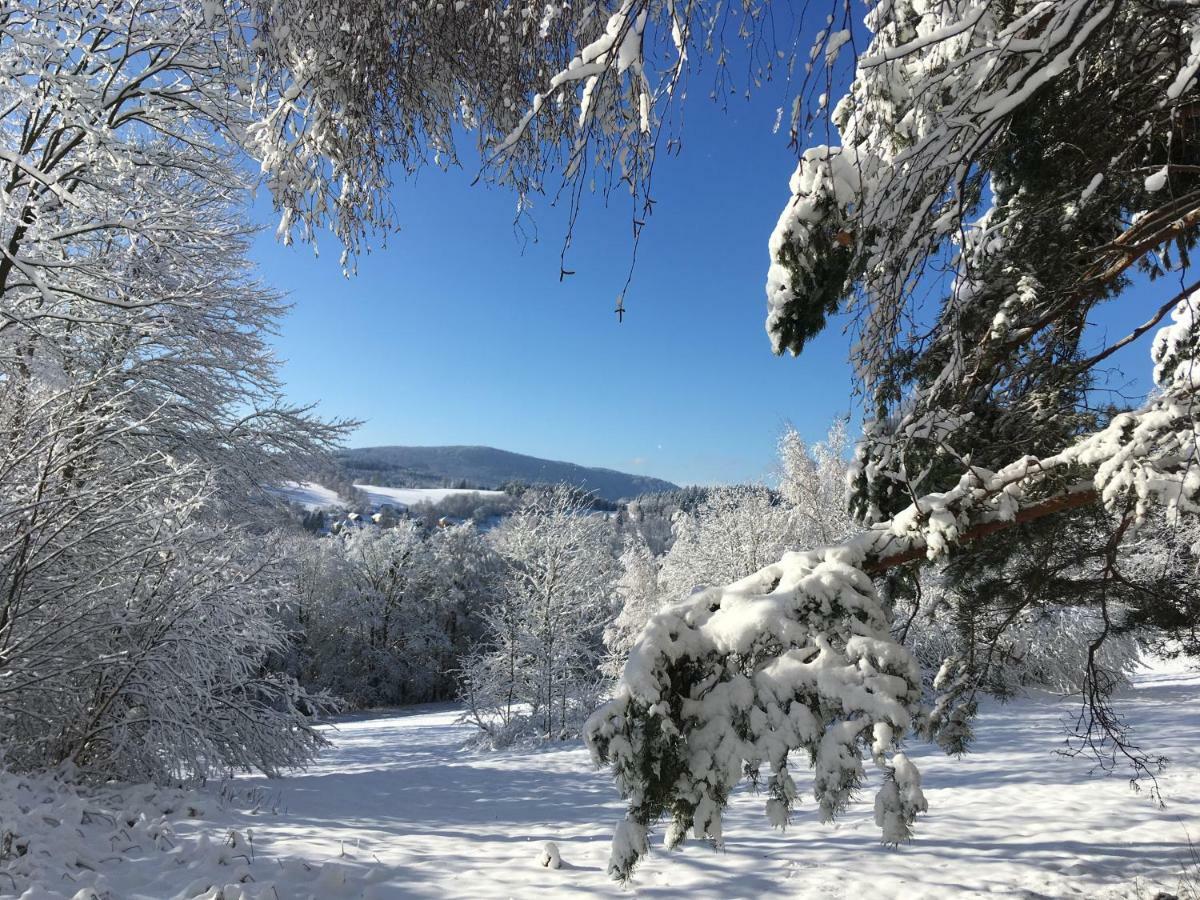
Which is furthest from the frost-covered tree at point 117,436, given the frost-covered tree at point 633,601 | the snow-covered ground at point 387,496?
the snow-covered ground at point 387,496

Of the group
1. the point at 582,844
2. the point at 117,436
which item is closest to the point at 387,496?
the point at 117,436

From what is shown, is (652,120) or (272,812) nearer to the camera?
(652,120)

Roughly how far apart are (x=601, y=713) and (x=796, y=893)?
327 centimetres

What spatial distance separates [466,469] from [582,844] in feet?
540

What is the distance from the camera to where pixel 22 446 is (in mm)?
4781

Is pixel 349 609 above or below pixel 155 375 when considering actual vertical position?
below

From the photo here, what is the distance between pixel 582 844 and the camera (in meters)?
5.58

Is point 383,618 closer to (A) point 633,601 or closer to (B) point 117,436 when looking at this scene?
(A) point 633,601

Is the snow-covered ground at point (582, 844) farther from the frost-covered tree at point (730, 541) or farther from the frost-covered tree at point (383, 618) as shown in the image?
the frost-covered tree at point (383, 618)

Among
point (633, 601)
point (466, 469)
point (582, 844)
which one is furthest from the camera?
point (466, 469)

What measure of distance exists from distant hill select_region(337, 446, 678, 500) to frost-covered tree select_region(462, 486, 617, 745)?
4271 inches

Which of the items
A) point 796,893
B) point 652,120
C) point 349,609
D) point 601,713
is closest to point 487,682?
point 796,893

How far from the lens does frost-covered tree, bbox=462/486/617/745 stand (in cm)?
1405

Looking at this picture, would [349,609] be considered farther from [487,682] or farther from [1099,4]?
[1099,4]
